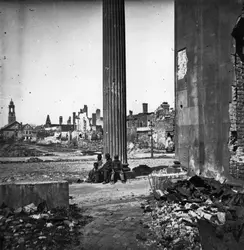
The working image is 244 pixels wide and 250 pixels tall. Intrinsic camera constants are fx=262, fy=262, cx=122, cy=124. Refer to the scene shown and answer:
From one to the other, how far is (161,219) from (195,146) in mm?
4272

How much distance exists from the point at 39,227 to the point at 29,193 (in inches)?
40.2

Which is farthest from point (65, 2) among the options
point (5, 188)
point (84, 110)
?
point (84, 110)

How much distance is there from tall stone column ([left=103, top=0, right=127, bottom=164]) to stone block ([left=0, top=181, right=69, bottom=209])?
560 cm

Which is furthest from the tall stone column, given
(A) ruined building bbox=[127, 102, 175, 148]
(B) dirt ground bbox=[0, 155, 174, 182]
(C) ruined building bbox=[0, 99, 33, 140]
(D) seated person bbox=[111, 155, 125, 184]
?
(A) ruined building bbox=[127, 102, 175, 148]

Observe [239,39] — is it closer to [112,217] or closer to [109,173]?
[112,217]

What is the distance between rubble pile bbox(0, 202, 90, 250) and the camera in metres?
3.47

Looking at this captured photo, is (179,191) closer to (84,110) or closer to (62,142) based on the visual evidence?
(62,142)

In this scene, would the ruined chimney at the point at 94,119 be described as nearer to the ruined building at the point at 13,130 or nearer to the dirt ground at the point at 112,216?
the ruined building at the point at 13,130

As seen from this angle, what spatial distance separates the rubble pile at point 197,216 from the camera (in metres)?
3.20

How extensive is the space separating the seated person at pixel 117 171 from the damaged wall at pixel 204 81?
214 centimetres

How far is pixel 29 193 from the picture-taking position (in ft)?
15.8

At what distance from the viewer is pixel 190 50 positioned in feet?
28.0

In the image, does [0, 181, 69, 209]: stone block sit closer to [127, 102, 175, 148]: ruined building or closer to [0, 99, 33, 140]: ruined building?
[0, 99, 33, 140]: ruined building

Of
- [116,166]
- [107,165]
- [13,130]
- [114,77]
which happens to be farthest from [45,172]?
[13,130]
